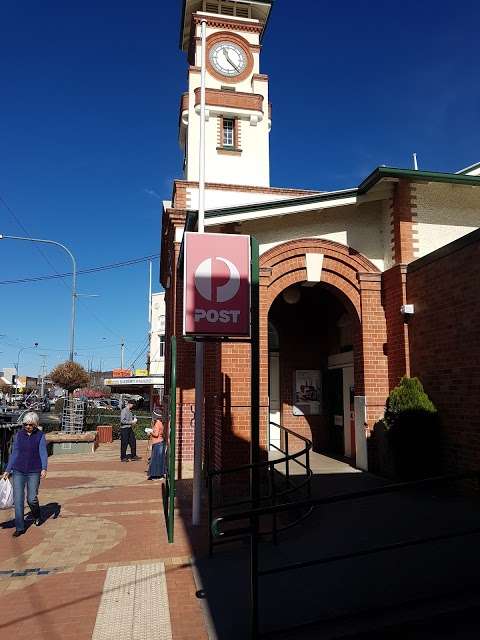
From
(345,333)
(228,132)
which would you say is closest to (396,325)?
(345,333)

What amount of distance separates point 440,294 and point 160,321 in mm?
43053

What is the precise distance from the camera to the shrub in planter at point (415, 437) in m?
8.12

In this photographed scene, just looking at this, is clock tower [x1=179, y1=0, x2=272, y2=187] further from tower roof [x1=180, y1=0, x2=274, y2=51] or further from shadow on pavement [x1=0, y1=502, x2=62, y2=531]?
shadow on pavement [x1=0, y1=502, x2=62, y2=531]

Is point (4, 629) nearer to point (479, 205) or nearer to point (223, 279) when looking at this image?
point (223, 279)

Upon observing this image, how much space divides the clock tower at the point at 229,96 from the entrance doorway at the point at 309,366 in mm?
7170

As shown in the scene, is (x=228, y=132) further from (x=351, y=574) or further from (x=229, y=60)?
(x=351, y=574)

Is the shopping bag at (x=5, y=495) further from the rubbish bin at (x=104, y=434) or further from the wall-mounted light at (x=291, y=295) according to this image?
the rubbish bin at (x=104, y=434)

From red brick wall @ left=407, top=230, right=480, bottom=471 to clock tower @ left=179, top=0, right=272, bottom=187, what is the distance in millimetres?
10772

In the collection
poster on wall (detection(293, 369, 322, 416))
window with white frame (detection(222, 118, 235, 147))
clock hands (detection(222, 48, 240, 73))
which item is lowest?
poster on wall (detection(293, 369, 322, 416))

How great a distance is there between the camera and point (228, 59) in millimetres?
20312

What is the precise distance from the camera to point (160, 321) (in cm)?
4991

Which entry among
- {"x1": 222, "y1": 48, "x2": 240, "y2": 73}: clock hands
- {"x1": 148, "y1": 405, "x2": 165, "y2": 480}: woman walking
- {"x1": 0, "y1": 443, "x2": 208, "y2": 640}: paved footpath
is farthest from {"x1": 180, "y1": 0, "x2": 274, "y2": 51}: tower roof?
{"x1": 0, "y1": 443, "x2": 208, "y2": 640}: paved footpath

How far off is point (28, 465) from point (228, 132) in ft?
51.7

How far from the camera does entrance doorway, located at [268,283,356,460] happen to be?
477 inches
